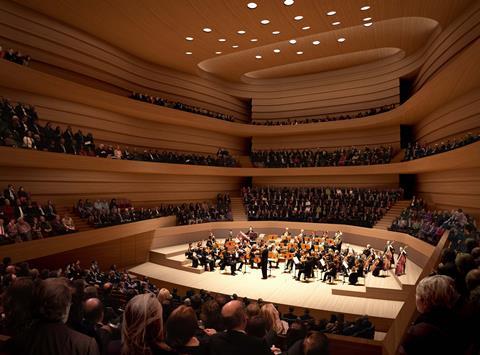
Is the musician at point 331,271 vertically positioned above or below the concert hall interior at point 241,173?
below

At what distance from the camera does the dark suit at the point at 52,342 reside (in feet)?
6.25

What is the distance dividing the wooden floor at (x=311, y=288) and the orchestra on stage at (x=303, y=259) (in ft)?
0.99

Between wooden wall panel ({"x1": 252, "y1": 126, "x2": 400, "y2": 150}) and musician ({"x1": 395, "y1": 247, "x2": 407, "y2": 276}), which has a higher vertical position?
wooden wall panel ({"x1": 252, "y1": 126, "x2": 400, "y2": 150})

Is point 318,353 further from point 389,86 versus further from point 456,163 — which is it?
point 389,86

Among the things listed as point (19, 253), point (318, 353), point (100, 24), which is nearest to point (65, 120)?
point (100, 24)

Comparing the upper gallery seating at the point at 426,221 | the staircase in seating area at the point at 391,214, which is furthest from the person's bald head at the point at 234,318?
the staircase in seating area at the point at 391,214

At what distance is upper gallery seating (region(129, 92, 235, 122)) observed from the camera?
668 inches

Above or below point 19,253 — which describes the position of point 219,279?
below

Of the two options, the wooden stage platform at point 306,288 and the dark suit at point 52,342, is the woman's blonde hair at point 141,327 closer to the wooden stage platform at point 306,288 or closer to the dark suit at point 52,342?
the dark suit at point 52,342

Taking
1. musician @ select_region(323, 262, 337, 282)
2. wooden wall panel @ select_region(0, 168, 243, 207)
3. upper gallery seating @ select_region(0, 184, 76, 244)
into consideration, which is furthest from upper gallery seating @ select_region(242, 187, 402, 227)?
upper gallery seating @ select_region(0, 184, 76, 244)

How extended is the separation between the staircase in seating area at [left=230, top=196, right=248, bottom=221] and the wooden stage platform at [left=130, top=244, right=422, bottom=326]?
22.4 feet

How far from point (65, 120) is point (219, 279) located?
876 cm

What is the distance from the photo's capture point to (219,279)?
12.3 m

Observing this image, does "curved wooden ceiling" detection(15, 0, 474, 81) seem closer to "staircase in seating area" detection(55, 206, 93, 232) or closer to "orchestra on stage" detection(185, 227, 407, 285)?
"staircase in seating area" detection(55, 206, 93, 232)
